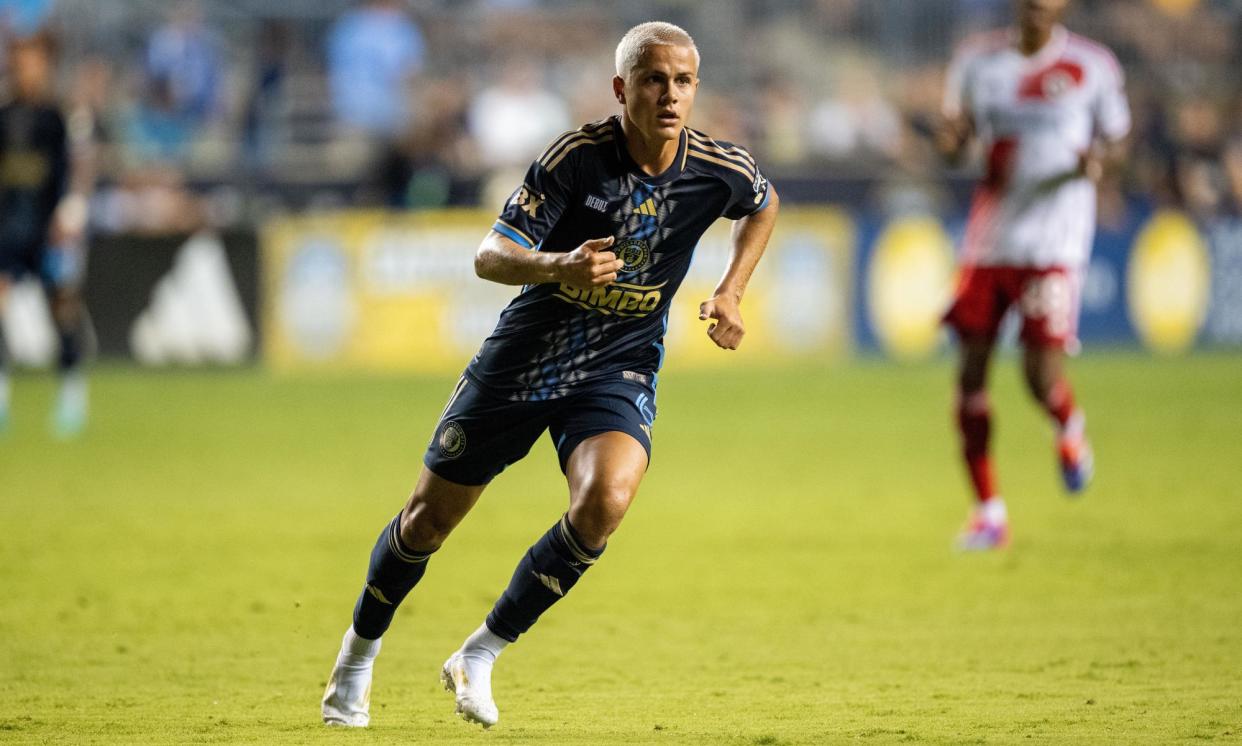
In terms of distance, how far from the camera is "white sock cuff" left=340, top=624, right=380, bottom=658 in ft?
19.9

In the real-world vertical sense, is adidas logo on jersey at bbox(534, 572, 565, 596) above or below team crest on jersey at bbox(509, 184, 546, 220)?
below

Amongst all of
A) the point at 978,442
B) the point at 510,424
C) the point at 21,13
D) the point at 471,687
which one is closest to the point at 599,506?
the point at 510,424

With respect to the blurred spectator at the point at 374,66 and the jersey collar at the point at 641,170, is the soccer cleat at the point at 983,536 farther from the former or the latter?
the blurred spectator at the point at 374,66

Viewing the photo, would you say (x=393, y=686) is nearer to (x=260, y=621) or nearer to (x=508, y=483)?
(x=260, y=621)

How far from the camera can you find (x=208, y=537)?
10.5 meters

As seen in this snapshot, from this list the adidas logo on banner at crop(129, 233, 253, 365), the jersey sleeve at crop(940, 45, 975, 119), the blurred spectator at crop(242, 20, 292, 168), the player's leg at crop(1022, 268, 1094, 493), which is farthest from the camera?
the blurred spectator at crop(242, 20, 292, 168)

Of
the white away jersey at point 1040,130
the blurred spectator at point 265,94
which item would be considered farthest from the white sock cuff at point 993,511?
the blurred spectator at point 265,94

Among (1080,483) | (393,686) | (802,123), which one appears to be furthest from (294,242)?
(393,686)

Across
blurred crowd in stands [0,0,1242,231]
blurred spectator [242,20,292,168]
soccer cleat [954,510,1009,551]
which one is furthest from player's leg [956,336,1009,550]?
blurred spectator [242,20,292,168]

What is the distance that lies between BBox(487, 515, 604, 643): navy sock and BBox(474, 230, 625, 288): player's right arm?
0.84 m

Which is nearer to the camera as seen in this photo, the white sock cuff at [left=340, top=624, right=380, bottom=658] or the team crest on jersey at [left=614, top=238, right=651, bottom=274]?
the team crest on jersey at [left=614, top=238, right=651, bottom=274]

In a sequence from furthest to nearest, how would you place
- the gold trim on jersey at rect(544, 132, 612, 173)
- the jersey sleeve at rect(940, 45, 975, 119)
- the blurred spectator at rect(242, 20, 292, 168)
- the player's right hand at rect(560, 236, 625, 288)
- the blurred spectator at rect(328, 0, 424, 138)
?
1. the blurred spectator at rect(328, 0, 424, 138)
2. the blurred spectator at rect(242, 20, 292, 168)
3. the jersey sleeve at rect(940, 45, 975, 119)
4. the gold trim on jersey at rect(544, 132, 612, 173)
5. the player's right hand at rect(560, 236, 625, 288)

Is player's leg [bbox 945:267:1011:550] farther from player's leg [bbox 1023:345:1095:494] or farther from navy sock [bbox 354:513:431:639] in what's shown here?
navy sock [bbox 354:513:431:639]

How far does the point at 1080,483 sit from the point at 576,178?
5.75m
